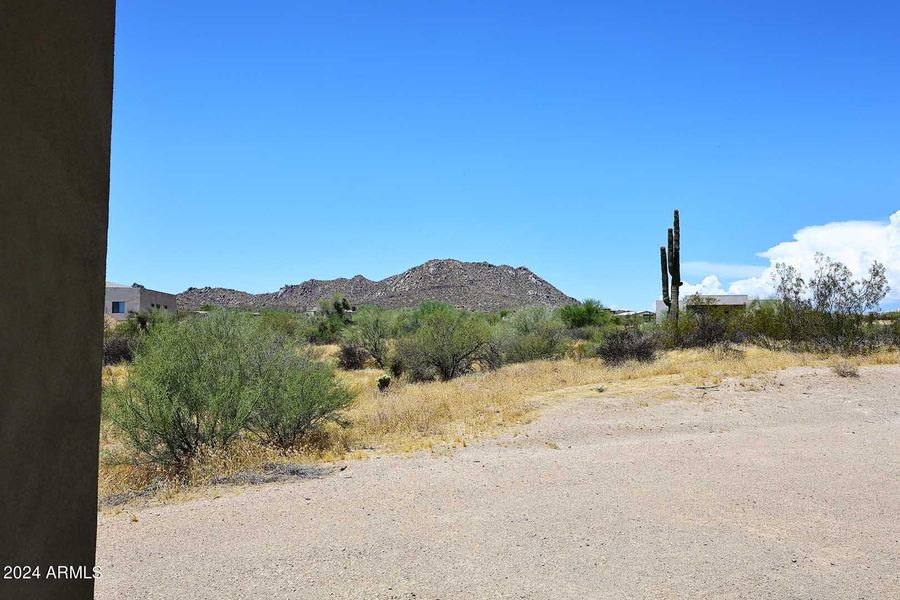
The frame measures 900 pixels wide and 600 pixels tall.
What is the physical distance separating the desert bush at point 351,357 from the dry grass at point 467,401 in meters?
4.87

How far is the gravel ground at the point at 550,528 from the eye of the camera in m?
5.55

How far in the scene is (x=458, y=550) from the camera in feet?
20.7

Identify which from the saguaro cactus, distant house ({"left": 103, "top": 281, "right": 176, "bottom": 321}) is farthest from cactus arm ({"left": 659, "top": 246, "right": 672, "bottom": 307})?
distant house ({"left": 103, "top": 281, "right": 176, "bottom": 321})

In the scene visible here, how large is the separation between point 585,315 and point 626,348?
19.2m

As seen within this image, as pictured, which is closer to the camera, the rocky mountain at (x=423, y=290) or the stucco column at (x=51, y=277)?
the stucco column at (x=51, y=277)

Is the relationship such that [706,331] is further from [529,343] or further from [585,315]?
[585,315]

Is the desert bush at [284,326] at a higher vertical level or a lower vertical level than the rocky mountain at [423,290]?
lower

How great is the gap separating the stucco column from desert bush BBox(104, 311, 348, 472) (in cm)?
928

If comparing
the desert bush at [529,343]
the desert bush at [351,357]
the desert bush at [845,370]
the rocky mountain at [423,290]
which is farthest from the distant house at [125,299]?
the desert bush at [845,370]

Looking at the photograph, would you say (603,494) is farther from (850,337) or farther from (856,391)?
(850,337)

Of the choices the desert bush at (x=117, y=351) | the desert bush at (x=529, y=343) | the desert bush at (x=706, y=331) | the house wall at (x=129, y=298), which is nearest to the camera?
the desert bush at (x=706, y=331)

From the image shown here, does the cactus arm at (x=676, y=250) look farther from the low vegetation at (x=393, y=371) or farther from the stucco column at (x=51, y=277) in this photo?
the stucco column at (x=51, y=277)

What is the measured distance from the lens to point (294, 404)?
12.7 meters

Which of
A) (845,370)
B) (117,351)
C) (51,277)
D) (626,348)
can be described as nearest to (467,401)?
(845,370)
